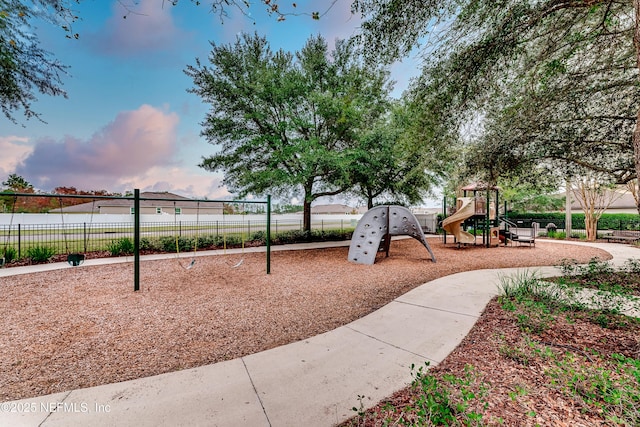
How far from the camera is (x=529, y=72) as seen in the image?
5328 mm

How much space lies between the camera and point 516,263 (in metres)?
7.58

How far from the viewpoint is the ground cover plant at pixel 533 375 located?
1732 mm

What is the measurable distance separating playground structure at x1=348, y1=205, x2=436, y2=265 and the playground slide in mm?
3891

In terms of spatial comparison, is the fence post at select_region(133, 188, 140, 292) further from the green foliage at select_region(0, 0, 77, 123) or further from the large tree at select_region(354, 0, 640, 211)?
the large tree at select_region(354, 0, 640, 211)

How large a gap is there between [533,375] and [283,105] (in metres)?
9.87

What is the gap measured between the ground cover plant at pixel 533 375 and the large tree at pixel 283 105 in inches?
251

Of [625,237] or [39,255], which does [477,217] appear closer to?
[625,237]

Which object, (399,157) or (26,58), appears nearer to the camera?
(26,58)

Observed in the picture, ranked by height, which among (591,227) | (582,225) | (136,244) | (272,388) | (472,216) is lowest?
(272,388)

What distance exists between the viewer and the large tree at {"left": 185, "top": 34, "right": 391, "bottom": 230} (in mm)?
8938

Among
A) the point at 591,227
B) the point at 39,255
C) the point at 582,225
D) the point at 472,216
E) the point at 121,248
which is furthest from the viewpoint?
the point at 582,225

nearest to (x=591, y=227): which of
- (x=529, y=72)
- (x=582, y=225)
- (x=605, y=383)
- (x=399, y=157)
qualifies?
(x=582, y=225)

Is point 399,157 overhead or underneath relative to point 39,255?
overhead

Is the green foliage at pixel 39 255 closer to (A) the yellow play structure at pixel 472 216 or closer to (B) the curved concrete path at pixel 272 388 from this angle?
(B) the curved concrete path at pixel 272 388
